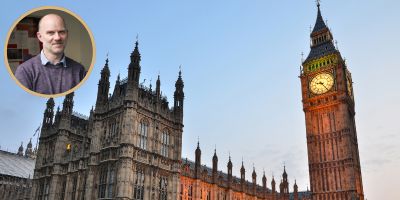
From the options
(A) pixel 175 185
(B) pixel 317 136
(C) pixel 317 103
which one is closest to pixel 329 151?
(B) pixel 317 136

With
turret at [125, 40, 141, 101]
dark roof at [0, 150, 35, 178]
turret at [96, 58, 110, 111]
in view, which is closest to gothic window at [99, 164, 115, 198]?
turret at [96, 58, 110, 111]

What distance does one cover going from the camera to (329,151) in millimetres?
89250

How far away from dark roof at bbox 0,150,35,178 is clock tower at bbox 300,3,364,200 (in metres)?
69.6

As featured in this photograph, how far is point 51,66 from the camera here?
696 inches

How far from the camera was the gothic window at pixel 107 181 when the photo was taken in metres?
46.5

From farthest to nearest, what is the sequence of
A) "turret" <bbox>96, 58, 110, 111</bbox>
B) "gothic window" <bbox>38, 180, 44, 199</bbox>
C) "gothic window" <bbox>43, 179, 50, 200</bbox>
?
1. "gothic window" <bbox>38, 180, 44, 199</bbox>
2. "gothic window" <bbox>43, 179, 50, 200</bbox>
3. "turret" <bbox>96, 58, 110, 111</bbox>

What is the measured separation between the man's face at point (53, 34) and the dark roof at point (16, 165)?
83890 millimetres

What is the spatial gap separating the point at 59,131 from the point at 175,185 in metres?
21.6

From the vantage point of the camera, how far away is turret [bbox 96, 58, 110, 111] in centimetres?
5284

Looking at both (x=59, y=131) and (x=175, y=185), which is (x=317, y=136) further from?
(x=59, y=131)

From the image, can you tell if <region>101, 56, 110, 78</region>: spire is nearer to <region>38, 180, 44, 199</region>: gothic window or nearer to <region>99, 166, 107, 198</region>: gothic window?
<region>99, 166, 107, 198</region>: gothic window

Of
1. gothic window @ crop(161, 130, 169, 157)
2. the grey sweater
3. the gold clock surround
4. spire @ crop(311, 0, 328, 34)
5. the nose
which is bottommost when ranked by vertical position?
the grey sweater

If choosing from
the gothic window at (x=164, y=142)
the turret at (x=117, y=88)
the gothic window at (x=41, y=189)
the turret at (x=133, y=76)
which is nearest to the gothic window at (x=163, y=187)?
the gothic window at (x=164, y=142)

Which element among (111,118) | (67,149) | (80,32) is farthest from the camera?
(67,149)
